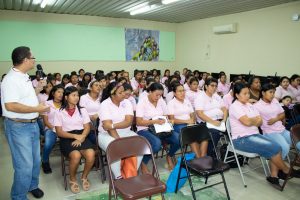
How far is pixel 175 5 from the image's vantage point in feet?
24.1

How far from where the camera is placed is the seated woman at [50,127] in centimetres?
356

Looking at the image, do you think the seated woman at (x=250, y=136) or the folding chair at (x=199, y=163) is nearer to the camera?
the folding chair at (x=199, y=163)

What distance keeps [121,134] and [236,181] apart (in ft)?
5.35

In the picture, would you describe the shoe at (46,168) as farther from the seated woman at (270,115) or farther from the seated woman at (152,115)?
the seated woman at (270,115)

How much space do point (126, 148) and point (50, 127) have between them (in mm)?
1643

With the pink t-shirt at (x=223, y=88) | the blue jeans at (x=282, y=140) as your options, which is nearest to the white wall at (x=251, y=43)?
the pink t-shirt at (x=223, y=88)

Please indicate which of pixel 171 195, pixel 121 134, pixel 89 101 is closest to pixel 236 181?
pixel 171 195

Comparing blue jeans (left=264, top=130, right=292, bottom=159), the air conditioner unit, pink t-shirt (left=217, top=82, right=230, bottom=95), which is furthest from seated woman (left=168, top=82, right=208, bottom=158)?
the air conditioner unit

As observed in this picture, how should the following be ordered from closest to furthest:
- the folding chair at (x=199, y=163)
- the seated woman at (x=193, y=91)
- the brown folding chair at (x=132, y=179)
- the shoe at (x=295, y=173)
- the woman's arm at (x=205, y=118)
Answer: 1. the brown folding chair at (x=132, y=179)
2. the folding chair at (x=199, y=163)
3. the shoe at (x=295, y=173)
4. the woman's arm at (x=205, y=118)
5. the seated woman at (x=193, y=91)

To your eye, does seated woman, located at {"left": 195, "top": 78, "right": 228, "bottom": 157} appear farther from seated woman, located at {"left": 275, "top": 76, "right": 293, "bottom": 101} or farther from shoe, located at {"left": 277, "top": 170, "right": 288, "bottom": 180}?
seated woman, located at {"left": 275, "top": 76, "right": 293, "bottom": 101}

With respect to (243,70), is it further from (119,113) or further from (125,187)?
(125,187)

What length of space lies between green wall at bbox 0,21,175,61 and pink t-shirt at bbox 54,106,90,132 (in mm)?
6105

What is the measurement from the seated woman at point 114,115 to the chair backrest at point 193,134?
82 cm

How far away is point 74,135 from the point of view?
315 cm
